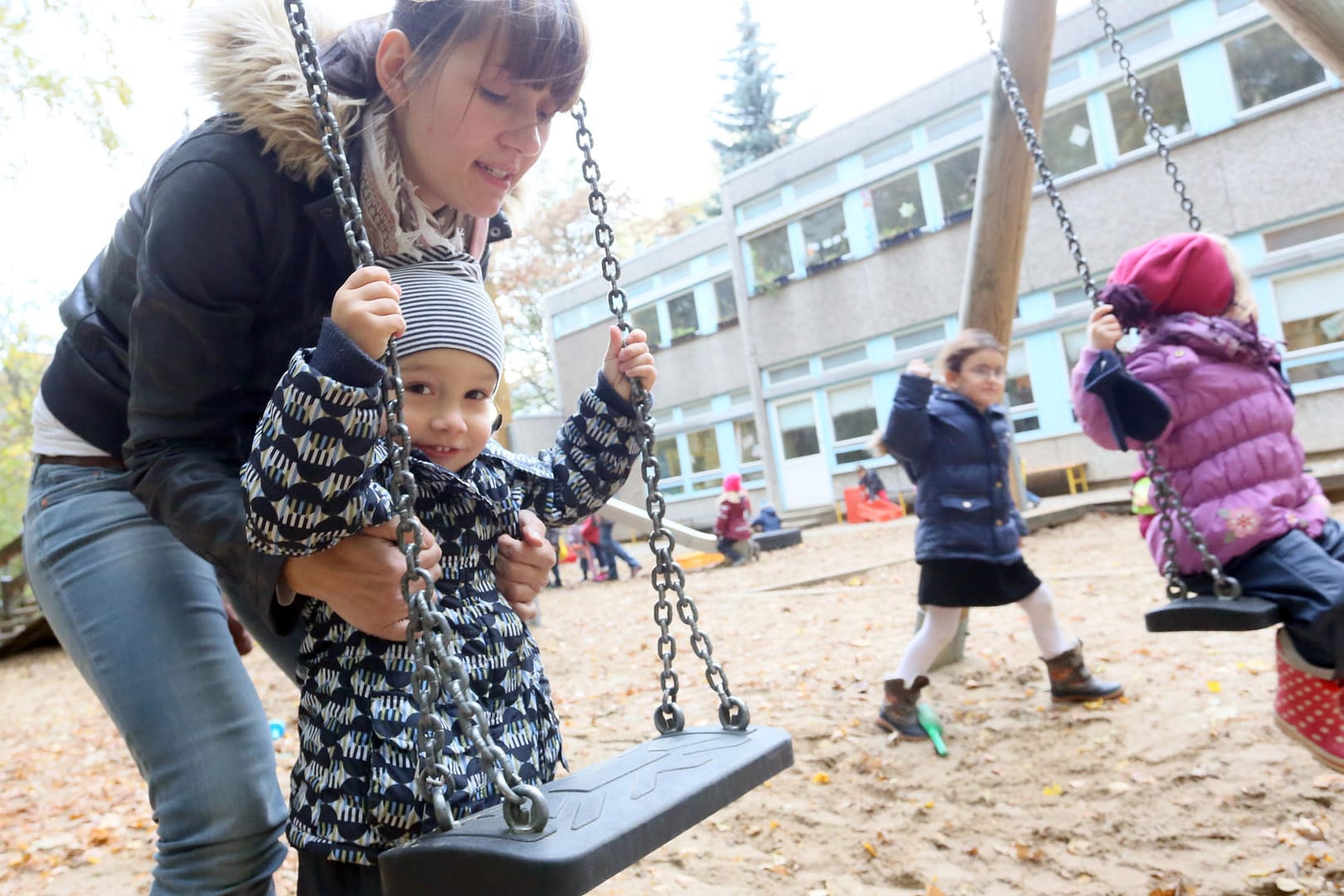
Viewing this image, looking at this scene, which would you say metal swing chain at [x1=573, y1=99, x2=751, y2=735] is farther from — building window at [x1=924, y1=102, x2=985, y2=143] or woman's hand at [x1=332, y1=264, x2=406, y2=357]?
building window at [x1=924, y1=102, x2=985, y2=143]

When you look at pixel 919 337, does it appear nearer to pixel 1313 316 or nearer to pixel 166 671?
pixel 1313 316

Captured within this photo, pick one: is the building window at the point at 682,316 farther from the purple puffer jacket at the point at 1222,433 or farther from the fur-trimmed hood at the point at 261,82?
the fur-trimmed hood at the point at 261,82

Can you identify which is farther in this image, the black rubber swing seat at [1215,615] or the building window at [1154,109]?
Result: the building window at [1154,109]

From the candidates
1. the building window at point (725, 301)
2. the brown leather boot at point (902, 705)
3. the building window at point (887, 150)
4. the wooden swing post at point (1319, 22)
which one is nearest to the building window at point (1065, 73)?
the building window at point (887, 150)

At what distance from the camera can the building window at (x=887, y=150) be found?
49.1 ft

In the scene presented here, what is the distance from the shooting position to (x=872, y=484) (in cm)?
1506

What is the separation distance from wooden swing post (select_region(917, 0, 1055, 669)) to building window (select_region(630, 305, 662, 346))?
1650 cm

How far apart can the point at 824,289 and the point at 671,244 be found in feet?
15.8

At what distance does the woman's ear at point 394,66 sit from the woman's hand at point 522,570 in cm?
69

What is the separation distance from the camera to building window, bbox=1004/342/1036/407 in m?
Answer: 13.8

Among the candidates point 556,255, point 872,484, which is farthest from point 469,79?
point 556,255

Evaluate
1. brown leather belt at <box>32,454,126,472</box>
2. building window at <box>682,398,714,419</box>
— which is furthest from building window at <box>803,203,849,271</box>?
brown leather belt at <box>32,454,126,472</box>

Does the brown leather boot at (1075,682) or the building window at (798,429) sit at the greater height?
the building window at (798,429)

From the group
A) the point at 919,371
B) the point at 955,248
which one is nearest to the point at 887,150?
the point at 955,248
